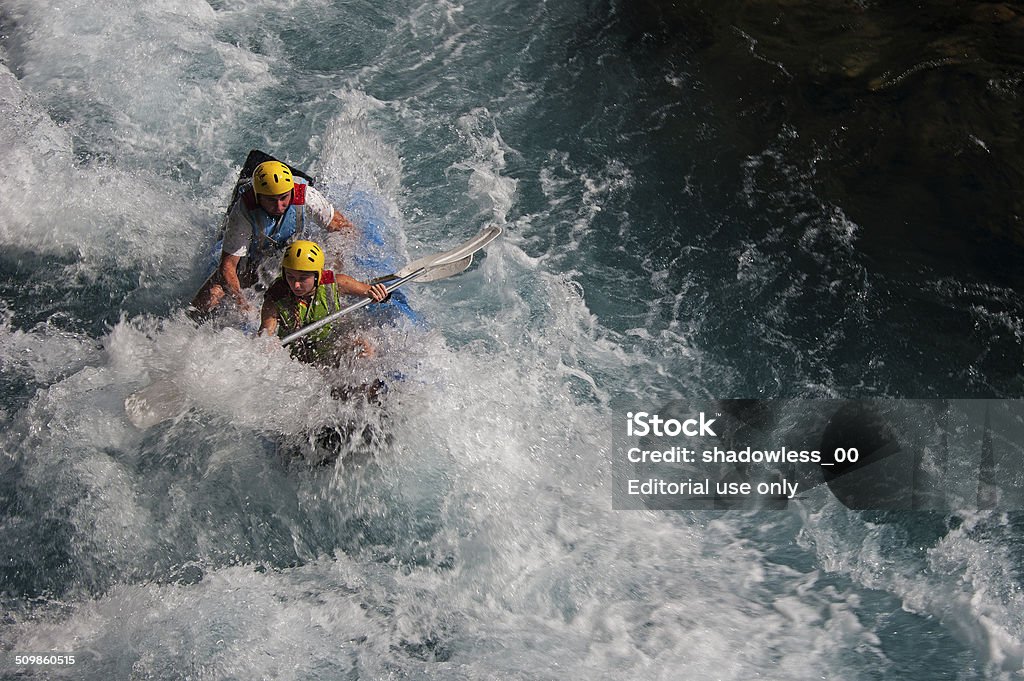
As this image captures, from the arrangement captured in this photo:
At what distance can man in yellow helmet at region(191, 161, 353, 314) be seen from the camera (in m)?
6.18

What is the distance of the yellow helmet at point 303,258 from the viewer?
5527mm

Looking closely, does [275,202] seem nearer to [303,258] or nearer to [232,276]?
[232,276]

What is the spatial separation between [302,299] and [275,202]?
2.91 ft

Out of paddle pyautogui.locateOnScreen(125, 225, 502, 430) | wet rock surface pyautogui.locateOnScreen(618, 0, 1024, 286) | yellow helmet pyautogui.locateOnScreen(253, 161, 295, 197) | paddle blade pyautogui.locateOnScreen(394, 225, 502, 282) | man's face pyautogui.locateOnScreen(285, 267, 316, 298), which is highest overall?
wet rock surface pyautogui.locateOnScreen(618, 0, 1024, 286)

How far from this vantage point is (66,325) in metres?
6.77

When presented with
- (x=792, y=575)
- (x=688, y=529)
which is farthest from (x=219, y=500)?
(x=792, y=575)

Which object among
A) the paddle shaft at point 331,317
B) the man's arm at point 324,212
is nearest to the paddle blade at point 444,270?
the paddle shaft at point 331,317

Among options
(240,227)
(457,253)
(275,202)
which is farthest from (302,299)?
(457,253)

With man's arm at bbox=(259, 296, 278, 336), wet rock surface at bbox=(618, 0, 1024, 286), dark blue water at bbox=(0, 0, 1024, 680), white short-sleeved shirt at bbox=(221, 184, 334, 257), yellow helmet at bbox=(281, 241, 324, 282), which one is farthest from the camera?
wet rock surface at bbox=(618, 0, 1024, 286)

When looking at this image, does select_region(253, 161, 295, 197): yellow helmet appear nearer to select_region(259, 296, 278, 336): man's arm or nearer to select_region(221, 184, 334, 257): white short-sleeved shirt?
select_region(221, 184, 334, 257): white short-sleeved shirt

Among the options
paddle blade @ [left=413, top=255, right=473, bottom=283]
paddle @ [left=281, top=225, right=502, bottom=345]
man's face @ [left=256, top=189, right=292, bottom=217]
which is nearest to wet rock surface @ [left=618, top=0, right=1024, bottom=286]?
paddle @ [left=281, top=225, right=502, bottom=345]

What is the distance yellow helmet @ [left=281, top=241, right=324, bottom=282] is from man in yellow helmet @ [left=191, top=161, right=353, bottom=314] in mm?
772

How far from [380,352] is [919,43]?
20.3ft

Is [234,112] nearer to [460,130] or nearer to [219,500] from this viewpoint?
[460,130]
